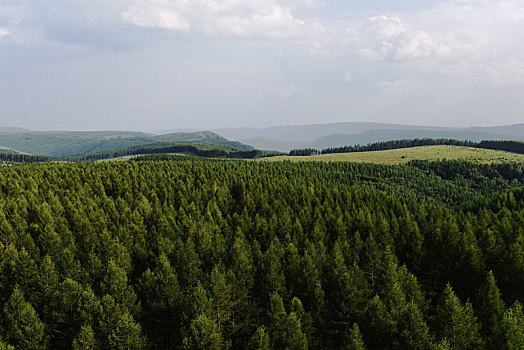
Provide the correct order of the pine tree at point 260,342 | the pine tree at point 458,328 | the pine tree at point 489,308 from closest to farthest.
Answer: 1. the pine tree at point 260,342
2. the pine tree at point 458,328
3. the pine tree at point 489,308

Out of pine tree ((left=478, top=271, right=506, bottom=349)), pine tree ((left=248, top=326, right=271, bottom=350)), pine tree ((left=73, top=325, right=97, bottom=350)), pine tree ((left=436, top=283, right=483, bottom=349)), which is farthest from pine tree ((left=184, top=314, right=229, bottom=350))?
pine tree ((left=478, top=271, right=506, bottom=349))

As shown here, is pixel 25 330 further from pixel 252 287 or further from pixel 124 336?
pixel 252 287

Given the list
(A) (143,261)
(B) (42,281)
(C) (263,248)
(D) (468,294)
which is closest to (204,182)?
(C) (263,248)

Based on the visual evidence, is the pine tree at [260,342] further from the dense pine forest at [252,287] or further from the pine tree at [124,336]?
the pine tree at [124,336]

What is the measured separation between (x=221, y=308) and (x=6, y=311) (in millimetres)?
32427

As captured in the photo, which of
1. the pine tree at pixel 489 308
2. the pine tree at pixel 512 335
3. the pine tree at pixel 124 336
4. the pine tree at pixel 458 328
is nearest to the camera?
the pine tree at pixel 512 335

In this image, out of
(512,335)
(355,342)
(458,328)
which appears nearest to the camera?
(512,335)

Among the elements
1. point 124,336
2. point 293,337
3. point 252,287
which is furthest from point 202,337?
point 252,287

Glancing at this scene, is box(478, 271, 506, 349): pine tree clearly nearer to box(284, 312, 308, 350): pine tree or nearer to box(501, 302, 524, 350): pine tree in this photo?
box(501, 302, 524, 350): pine tree

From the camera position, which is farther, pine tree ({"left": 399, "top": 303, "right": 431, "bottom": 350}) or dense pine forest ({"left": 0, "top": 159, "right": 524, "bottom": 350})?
dense pine forest ({"left": 0, "top": 159, "right": 524, "bottom": 350})

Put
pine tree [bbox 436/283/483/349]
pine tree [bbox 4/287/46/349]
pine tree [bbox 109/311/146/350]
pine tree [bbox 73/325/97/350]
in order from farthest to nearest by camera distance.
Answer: pine tree [bbox 4/287/46/349] → pine tree [bbox 109/311/146/350] → pine tree [bbox 436/283/483/349] → pine tree [bbox 73/325/97/350]

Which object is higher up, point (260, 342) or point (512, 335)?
point (512, 335)

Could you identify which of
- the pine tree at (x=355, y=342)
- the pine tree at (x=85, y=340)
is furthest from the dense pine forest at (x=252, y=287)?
the pine tree at (x=85, y=340)

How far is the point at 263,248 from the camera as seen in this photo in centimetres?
9862
